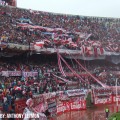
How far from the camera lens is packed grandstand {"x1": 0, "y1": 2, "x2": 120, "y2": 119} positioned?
26.2 meters

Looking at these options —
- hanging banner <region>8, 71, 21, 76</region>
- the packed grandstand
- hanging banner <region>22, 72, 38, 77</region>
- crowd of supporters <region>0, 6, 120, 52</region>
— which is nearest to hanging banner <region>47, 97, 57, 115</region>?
the packed grandstand

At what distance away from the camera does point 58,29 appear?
35.3 metres

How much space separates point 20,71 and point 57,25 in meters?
11.2

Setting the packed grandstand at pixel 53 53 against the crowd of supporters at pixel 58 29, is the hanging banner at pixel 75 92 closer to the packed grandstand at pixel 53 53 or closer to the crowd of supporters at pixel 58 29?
the packed grandstand at pixel 53 53

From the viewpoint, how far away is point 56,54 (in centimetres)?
3108

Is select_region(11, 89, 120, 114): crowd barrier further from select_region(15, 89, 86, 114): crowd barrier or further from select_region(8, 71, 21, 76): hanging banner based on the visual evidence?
select_region(8, 71, 21, 76): hanging banner

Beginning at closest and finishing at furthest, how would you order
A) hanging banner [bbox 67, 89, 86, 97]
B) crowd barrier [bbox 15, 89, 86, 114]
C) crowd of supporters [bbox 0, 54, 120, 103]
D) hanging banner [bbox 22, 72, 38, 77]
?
crowd barrier [bbox 15, 89, 86, 114]
crowd of supporters [bbox 0, 54, 120, 103]
hanging banner [bbox 67, 89, 86, 97]
hanging banner [bbox 22, 72, 38, 77]

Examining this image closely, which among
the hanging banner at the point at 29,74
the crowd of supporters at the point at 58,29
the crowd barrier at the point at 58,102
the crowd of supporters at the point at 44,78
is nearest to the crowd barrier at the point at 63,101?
the crowd barrier at the point at 58,102

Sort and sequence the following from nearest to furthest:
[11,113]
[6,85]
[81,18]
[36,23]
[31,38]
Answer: [11,113] → [6,85] → [31,38] → [36,23] → [81,18]

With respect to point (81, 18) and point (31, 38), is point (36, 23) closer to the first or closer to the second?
point (31, 38)

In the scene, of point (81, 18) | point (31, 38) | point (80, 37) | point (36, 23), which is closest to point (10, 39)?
point (31, 38)

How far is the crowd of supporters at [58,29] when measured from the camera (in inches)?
1208

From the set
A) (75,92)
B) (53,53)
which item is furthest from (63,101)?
(53,53)

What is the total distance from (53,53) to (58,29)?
5337 mm
